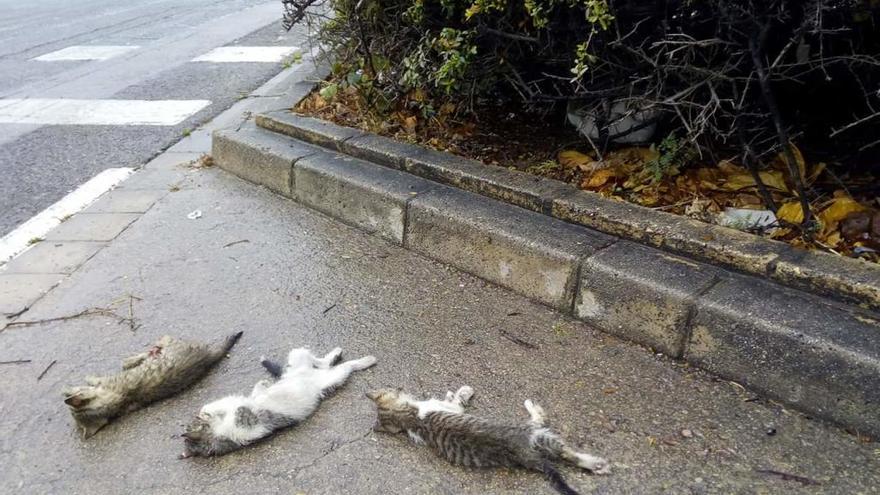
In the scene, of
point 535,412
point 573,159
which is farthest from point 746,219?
point 535,412

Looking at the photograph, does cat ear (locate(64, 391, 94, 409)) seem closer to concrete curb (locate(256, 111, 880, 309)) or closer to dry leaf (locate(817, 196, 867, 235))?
concrete curb (locate(256, 111, 880, 309))

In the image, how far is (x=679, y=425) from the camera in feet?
7.59

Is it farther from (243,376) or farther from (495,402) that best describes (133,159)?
(495,402)

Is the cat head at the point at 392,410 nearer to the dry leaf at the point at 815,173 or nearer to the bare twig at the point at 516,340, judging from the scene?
the bare twig at the point at 516,340

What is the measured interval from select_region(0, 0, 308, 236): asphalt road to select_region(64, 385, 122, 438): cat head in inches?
96.9

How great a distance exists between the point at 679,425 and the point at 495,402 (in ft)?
2.23

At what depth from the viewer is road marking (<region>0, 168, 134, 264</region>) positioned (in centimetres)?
403

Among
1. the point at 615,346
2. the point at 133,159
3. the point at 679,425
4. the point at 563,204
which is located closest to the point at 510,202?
the point at 563,204

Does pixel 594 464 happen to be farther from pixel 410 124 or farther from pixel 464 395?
pixel 410 124

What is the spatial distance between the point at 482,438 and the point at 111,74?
8084 mm

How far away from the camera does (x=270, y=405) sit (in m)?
2.49

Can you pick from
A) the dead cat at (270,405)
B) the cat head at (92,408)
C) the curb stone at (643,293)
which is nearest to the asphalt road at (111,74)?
the cat head at (92,408)

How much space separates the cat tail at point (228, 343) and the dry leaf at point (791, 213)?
252 centimetres

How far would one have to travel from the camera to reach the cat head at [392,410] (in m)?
2.36
